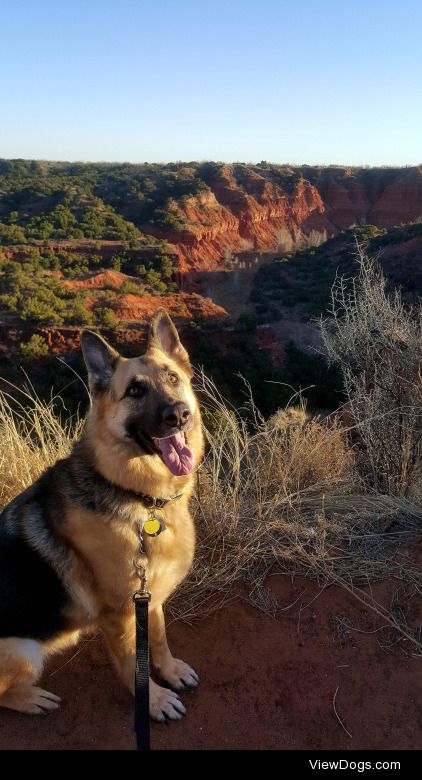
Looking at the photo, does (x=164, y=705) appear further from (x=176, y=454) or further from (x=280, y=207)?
(x=280, y=207)

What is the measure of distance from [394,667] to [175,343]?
7.29 ft

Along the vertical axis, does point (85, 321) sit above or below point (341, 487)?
below

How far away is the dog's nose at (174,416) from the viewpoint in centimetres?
249

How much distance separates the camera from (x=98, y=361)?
276cm

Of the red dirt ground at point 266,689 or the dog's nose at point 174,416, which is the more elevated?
the dog's nose at point 174,416

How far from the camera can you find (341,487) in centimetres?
Answer: 427

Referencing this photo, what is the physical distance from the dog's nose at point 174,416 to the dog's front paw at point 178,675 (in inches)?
54.8

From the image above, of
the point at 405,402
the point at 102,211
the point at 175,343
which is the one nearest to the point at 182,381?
the point at 175,343

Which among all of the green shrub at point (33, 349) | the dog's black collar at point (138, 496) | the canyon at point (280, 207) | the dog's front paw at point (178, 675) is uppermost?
the canyon at point (280, 207)

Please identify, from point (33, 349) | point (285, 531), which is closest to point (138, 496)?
point (285, 531)

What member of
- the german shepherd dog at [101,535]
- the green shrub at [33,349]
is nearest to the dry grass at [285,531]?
the german shepherd dog at [101,535]
